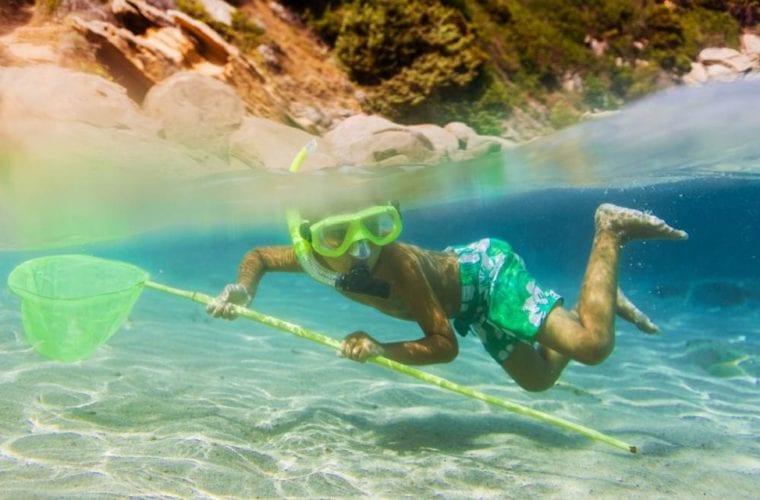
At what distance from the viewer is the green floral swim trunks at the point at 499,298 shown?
468cm

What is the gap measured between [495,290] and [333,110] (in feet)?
47.2

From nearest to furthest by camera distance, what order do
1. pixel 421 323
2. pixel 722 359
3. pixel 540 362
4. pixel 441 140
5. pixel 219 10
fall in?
pixel 421 323
pixel 540 362
pixel 722 359
pixel 219 10
pixel 441 140

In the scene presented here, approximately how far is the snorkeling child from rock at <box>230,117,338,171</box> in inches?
399

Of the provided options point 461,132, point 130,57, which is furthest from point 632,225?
point 461,132

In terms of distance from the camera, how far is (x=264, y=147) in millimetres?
14539

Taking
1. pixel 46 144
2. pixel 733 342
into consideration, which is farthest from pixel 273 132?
pixel 733 342

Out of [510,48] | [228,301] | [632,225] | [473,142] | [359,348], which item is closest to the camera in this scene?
[359,348]

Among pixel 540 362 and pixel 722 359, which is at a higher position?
pixel 540 362

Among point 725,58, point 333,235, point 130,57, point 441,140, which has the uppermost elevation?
point 725,58

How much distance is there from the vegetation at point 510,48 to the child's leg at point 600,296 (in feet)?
49.8

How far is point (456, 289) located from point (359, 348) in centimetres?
147

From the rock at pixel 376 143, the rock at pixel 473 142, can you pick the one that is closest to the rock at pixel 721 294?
the rock at pixel 473 142

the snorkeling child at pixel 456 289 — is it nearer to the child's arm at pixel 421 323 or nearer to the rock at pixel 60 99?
the child's arm at pixel 421 323

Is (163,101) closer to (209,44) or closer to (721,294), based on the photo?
(209,44)
